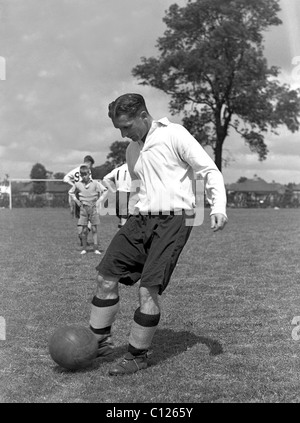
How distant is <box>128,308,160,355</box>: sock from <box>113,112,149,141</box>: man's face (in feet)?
4.54

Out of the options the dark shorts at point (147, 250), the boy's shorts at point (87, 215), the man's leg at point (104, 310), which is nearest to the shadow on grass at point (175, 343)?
the man's leg at point (104, 310)

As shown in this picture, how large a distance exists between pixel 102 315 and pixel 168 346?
0.74 m

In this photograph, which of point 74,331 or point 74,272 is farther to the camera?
point 74,272

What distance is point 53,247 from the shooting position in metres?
14.3

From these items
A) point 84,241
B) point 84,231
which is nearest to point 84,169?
point 84,231

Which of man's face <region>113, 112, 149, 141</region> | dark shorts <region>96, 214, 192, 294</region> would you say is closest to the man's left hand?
dark shorts <region>96, 214, 192, 294</region>

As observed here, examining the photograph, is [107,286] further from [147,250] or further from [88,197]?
[88,197]

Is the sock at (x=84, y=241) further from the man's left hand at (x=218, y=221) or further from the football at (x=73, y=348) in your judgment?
the man's left hand at (x=218, y=221)

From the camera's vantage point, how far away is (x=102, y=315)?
5.05m

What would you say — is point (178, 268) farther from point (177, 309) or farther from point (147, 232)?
point (147, 232)

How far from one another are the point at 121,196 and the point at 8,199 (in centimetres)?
3732

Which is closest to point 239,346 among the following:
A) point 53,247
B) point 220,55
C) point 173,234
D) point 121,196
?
point 173,234

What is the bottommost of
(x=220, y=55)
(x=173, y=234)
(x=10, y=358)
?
(x=10, y=358)

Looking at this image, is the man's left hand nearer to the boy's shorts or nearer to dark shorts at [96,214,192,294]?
dark shorts at [96,214,192,294]
